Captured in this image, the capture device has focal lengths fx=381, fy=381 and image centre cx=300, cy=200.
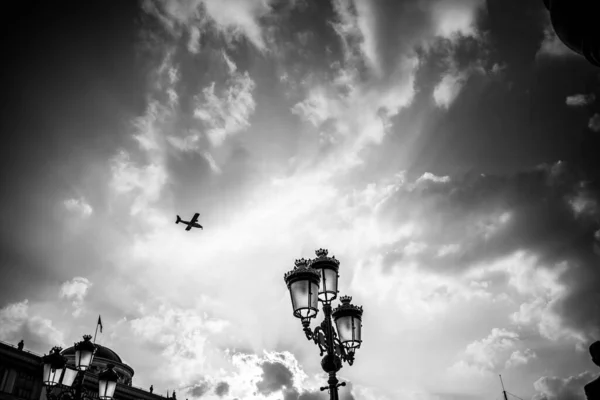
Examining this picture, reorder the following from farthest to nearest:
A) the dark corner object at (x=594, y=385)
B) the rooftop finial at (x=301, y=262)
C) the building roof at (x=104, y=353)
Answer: the building roof at (x=104, y=353), the rooftop finial at (x=301, y=262), the dark corner object at (x=594, y=385)

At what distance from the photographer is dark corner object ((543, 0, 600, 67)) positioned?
2.38m

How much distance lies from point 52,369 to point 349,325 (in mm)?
8570

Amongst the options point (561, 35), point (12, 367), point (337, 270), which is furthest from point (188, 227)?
point (561, 35)

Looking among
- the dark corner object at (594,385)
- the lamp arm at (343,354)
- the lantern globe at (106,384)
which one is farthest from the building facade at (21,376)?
the dark corner object at (594,385)

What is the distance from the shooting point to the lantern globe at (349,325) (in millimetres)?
7688

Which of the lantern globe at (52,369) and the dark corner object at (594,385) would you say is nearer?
the dark corner object at (594,385)

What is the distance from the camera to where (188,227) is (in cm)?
3300

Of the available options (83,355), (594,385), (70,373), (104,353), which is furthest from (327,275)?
(104,353)

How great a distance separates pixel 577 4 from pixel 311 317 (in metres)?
6.04

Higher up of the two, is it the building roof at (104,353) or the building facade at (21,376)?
the building roof at (104,353)

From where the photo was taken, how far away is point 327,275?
7762 millimetres

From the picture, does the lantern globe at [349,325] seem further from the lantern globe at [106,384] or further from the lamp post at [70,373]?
the lantern globe at [106,384]

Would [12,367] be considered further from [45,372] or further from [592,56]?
[592,56]

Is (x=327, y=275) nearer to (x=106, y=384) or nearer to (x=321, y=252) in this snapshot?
(x=321, y=252)
